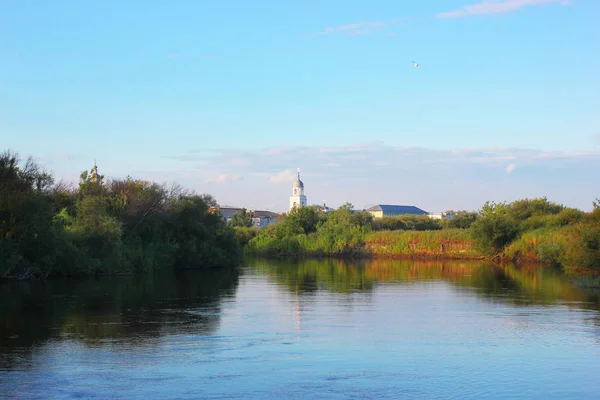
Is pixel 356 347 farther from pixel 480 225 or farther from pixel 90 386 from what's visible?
pixel 480 225

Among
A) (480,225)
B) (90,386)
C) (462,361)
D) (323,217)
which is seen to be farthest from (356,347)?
(323,217)

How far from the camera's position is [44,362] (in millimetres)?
13891

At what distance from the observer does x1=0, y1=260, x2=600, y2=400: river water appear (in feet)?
40.2

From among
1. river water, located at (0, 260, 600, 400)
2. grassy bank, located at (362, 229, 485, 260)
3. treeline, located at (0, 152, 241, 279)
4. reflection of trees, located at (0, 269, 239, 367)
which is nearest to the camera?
river water, located at (0, 260, 600, 400)

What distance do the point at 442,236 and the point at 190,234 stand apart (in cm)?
3085

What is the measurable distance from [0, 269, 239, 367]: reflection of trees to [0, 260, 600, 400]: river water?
0.19ft

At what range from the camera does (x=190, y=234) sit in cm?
5581

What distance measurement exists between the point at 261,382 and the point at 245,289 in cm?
2148

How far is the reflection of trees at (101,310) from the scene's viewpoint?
58.2ft

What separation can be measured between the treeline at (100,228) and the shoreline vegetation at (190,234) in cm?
7

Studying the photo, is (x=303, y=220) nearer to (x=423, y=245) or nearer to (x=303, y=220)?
(x=303, y=220)

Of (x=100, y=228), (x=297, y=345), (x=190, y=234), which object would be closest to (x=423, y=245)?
(x=190, y=234)

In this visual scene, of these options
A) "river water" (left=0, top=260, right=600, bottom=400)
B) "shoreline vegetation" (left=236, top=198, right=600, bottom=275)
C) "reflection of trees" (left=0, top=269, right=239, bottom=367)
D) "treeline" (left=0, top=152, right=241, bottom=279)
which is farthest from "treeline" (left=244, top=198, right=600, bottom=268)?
"reflection of trees" (left=0, top=269, right=239, bottom=367)

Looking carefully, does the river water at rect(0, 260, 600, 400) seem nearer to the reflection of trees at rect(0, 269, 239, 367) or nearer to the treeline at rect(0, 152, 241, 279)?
the reflection of trees at rect(0, 269, 239, 367)
